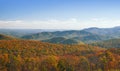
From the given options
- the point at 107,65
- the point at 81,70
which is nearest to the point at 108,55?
the point at 107,65

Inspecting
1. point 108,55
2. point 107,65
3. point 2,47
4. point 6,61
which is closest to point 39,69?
point 6,61

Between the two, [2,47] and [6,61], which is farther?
[2,47]

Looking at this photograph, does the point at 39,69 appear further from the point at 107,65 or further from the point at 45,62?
the point at 107,65

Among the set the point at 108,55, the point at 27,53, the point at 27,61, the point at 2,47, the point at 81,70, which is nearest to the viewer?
the point at 81,70

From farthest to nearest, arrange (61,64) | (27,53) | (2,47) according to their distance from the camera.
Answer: (2,47) → (27,53) → (61,64)

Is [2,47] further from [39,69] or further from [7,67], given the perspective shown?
[39,69]

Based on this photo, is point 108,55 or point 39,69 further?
point 108,55

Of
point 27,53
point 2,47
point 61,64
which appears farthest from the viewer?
point 2,47

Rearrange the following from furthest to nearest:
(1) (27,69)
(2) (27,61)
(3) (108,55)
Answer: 1. (3) (108,55)
2. (2) (27,61)
3. (1) (27,69)
